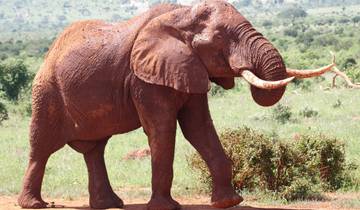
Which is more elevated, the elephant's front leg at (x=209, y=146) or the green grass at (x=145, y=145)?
the elephant's front leg at (x=209, y=146)

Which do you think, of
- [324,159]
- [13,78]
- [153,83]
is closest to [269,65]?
[153,83]

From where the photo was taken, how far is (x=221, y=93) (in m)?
32.8

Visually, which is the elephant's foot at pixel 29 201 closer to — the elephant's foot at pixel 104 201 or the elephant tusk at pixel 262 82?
the elephant's foot at pixel 104 201

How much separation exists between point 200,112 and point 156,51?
0.84 m

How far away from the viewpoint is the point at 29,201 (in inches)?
401

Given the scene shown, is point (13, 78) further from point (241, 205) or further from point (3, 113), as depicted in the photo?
point (241, 205)

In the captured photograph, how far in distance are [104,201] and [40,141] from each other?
1017 mm

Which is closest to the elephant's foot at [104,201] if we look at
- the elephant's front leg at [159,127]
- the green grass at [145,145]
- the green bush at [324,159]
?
the elephant's front leg at [159,127]

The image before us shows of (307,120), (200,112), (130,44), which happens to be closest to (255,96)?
(200,112)

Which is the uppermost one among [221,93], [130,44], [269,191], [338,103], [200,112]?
[130,44]

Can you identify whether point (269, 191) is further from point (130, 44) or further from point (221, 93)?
point (221, 93)

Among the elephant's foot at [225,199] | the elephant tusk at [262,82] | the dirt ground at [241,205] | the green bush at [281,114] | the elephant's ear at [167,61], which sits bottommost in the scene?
the green bush at [281,114]

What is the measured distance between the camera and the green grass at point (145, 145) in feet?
41.9

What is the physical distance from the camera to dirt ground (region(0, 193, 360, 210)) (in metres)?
10.0
